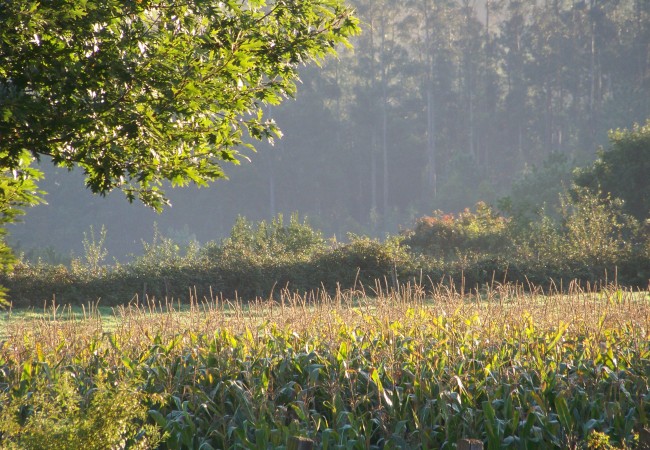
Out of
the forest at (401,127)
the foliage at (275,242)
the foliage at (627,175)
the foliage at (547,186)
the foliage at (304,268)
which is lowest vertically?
the foliage at (304,268)

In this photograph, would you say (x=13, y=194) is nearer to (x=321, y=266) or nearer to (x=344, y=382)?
(x=344, y=382)

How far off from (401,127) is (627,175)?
114 ft

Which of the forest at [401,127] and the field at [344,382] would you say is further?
the forest at [401,127]

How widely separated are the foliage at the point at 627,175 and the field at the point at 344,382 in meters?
16.7

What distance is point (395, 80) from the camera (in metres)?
68.4

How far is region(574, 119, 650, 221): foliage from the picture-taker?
956 inches

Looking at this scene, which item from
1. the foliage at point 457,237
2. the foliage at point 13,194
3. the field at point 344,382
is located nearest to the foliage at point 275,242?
the foliage at point 457,237

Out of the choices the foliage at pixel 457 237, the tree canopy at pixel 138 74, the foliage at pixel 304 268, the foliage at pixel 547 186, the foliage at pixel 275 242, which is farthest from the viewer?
the foliage at pixel 547 186

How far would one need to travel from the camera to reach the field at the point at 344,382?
5617mm

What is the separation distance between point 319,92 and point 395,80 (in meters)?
11.6

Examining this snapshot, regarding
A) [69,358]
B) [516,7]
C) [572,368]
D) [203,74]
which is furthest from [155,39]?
[516,7]

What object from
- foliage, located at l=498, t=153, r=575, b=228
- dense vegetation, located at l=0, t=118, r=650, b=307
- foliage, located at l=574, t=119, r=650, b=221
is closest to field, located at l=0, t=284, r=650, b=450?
dense vegetation, located at l=0, t=118, r=650, b=307

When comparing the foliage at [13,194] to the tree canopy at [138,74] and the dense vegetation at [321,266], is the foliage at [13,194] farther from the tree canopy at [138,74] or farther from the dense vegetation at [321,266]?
the dense vegetation at [321,266]

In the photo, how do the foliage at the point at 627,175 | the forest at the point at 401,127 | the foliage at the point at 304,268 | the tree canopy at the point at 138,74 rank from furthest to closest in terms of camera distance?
the forest at the point at 401,127 < the foliage at the point at 627,175 < the foliage at the point at 304,268 < the tree canopy at the point at 138,74
